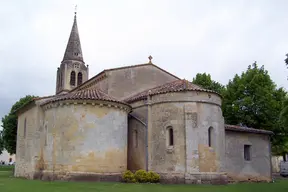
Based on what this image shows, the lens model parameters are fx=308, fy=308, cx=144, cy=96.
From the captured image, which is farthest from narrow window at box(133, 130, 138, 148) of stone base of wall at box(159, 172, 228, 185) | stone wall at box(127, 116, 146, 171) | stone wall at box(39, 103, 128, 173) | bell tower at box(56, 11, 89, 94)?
bell tower at box(56, 11, 89, 94)

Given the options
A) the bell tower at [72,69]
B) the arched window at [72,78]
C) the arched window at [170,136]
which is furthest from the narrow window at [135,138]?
the arched window at [72,78]

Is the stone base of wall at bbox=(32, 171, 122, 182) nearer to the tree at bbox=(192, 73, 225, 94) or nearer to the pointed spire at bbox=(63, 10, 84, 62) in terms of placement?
the pointed spire at bbox=(63, 10, 84, 62)

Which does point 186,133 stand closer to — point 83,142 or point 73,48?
point 83,142

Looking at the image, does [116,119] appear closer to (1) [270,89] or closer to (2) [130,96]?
(2) [130,96]

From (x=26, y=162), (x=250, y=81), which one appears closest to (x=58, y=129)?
(x=26, y=162)

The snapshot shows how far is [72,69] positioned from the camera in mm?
37688

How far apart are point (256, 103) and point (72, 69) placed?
21627 mm

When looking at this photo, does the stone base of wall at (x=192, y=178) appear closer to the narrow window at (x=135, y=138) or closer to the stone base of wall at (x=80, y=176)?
the stone base of wall at (x=80, y=176)

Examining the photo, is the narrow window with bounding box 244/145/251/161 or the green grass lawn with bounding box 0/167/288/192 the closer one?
the green grass lawn with bounding box 0/167/288/192

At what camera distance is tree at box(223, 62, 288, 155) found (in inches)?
1244

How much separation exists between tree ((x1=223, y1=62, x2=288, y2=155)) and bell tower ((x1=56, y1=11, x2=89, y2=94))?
1770 centimetres

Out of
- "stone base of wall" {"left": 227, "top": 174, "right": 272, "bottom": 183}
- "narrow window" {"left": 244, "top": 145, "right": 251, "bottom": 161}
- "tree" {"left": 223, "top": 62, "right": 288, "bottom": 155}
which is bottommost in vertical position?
"stone base of wall" {"left": 227, "top": 174, "right": 272, "bottom": 183}

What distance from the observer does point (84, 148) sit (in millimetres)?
18531

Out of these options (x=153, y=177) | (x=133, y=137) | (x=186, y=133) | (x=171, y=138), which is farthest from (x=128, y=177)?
(x=186, y=133)
